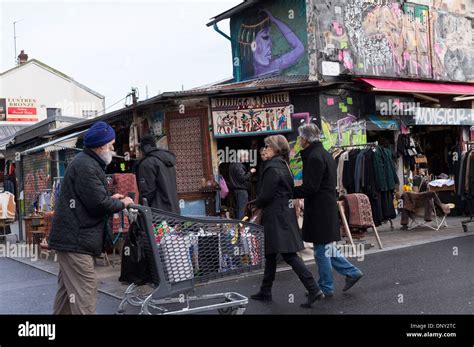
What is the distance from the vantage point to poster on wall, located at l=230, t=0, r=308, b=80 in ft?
43.7

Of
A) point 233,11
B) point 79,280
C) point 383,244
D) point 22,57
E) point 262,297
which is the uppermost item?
point 22,57

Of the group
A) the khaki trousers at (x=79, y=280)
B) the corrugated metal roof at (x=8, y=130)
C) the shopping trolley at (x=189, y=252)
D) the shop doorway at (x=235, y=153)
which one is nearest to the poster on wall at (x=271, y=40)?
the shop doorway at (x=235, y=153)

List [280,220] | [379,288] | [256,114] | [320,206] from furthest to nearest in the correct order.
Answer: [256,114]
[379,288]
[320,206]
[280,220]

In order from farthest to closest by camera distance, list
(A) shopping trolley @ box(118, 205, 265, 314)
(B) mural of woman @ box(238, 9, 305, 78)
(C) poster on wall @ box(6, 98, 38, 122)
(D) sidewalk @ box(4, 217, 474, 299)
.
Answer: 1. (C) poster on wall @ box(6, 98, 38, 122)
2. (B) mural of woman @ box(238, 9, 305, 78)
3. (D) sidewalk @ box(4, 217, 474, 299)
4. (A) shopping trolley @ box(118, 205, 265, 314)

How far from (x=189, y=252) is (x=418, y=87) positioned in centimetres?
1069

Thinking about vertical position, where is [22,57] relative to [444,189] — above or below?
above

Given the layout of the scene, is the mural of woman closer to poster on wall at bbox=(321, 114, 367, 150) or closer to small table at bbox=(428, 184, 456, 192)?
poster on wall at bbox=(321, 114, 367, 150)

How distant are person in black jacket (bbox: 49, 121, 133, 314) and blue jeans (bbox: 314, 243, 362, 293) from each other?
8.22ft

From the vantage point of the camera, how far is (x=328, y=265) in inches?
234

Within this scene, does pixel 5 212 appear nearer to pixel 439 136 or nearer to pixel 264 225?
pixel 264 225

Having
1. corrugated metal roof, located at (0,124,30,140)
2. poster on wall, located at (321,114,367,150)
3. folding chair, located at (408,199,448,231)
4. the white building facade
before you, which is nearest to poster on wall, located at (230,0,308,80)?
poster on wall, located at (321,114,367,150)

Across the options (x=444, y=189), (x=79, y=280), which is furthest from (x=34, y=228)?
(x=444, y=189)

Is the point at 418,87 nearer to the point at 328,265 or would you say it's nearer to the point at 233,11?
the point at 233,11
